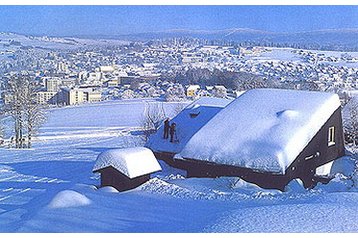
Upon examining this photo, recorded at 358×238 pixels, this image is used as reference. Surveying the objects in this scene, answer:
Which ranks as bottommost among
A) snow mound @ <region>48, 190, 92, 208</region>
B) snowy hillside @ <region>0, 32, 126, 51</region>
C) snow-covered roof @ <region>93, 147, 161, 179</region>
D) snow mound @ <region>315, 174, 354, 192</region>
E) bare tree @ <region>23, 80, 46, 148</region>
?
bare tree @ <region>23, 80, 46, 148</region>

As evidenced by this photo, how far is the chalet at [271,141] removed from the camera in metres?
7.63

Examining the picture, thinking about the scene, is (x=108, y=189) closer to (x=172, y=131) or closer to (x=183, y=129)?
(x=172, y=131)

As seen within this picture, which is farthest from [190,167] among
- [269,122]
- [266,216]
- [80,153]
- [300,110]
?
[80,153]

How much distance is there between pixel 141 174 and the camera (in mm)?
7133

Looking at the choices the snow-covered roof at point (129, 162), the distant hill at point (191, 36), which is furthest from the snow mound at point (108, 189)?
the distant hill at point (191, 36)

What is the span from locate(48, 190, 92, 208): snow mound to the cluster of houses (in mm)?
1082

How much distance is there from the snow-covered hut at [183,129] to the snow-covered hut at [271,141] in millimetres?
1274

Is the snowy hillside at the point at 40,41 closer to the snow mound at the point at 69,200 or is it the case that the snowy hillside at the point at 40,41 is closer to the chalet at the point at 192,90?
the snow mound at the point at 69,200

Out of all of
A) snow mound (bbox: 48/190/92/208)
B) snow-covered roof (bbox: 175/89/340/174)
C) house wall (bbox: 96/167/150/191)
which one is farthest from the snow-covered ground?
snow-covered roof (bbox: 175/89/340/174)

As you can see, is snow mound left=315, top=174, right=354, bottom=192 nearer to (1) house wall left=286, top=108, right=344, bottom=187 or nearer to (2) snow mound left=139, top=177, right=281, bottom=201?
(1) house wall left=286, top=108, right=344, bottom=187

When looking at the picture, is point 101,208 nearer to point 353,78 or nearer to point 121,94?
point 353,78

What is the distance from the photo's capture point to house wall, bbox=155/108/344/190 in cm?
768

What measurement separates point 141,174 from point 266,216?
2.69m

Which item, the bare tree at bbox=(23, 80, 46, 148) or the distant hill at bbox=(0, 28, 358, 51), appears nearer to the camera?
the distant hill at bbox=(0, 28, 358, 51)
